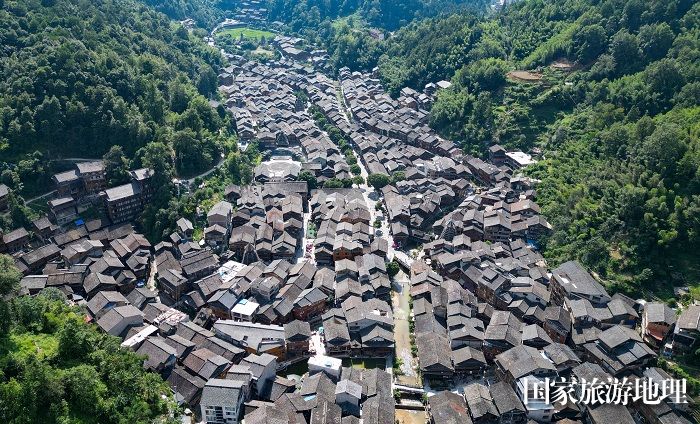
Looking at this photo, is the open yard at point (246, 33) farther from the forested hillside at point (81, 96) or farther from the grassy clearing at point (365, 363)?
the grassy clearing at point (365, 363)

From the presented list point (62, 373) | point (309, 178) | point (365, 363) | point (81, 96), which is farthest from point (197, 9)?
point (62, 373)

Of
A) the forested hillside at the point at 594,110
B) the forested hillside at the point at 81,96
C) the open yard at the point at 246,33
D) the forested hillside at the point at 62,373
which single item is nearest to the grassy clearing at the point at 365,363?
the forested hillside at the point at 62,373

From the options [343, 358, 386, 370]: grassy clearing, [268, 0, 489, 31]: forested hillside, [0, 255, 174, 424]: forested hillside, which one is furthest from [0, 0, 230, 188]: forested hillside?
[268, 0, 489, 31]: forested hillside

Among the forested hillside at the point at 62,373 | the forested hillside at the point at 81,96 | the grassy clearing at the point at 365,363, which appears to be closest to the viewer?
the forested hillside at the point at 62,373

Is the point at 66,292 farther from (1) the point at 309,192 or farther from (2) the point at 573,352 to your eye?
(2) the point at 573,352

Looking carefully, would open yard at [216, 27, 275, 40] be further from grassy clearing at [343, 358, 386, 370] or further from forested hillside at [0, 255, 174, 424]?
forested hillside at [0, 255, 174, 424]
